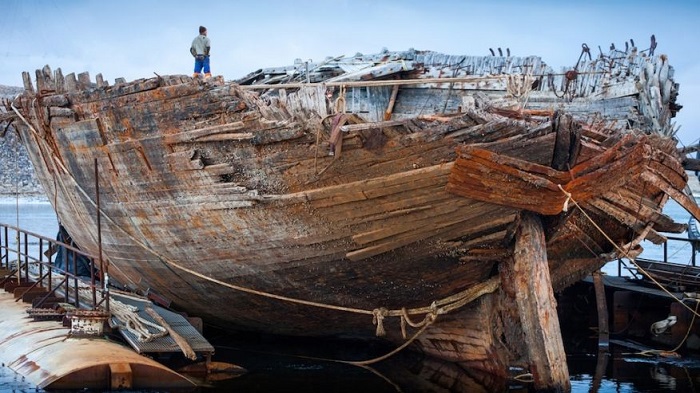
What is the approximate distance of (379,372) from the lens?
1093 cm

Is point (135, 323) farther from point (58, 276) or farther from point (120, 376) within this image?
point (58, 276)

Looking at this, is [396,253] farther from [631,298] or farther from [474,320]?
[631,298]

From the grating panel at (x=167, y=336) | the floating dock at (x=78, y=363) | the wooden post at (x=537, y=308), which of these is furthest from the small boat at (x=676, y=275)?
the floating dock at (x=78, y=363)

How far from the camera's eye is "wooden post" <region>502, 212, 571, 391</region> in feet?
28.5

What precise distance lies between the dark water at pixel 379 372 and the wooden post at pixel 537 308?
114 cm

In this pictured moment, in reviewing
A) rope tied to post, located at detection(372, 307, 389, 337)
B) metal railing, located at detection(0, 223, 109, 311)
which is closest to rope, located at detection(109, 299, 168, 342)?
metal railing, located at detection(0, 223, 109, 311)

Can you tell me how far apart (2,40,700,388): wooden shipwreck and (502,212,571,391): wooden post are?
→ 0.06 ft

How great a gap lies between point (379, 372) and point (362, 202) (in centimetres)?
295

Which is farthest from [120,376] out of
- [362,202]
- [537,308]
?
[537,308]

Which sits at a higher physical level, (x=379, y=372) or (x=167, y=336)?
(x=167, y=336)

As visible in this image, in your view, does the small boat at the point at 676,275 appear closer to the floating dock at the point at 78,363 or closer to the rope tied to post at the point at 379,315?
the rope tied to post at the point at 379,315

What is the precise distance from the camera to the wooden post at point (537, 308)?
8695mm

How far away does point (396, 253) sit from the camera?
9258mm

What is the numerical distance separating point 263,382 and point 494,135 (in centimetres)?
410
